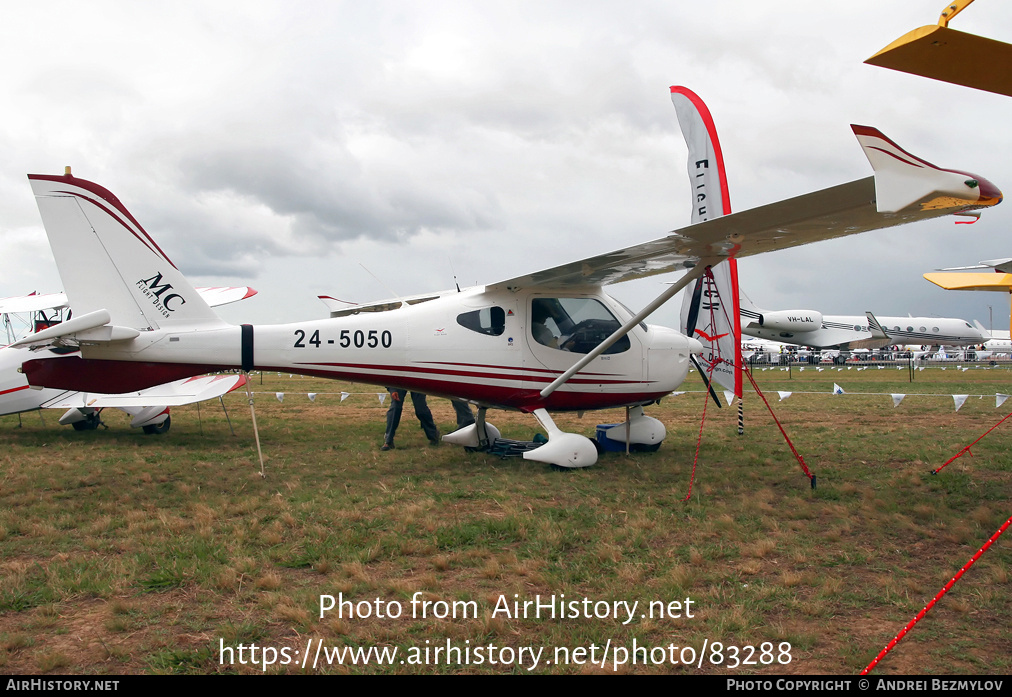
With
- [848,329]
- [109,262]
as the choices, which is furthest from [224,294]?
[848,329]

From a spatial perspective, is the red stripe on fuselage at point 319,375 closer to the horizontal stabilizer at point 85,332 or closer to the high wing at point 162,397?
the horizontal stabilizer at point 85,332

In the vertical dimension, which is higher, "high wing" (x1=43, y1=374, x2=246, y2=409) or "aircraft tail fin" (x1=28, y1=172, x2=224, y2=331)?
"aircraft tail fin" (x1=28, y1=172, x2=224, y2=331)

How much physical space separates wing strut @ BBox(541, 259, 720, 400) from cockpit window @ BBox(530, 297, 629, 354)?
221 millimetres

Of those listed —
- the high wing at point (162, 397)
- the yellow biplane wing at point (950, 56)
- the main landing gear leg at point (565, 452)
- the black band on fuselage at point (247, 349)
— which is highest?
the yellow biplane wing at point (950, 56)

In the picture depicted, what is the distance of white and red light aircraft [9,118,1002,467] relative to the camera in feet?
21.8

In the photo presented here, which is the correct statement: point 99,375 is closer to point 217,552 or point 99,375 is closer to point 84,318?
point 84,318

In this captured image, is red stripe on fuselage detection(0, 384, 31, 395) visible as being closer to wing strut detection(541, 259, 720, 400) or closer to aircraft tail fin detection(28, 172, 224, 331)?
aircraft tail fin detection(28, 172, 224, 331)

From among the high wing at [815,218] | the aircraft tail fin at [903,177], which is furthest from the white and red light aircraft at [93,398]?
the aircraft tail fin at [903,177]

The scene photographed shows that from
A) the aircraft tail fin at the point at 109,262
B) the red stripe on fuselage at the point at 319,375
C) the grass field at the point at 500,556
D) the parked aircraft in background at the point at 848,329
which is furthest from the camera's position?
the parked aircraft in background at the point at 848,329

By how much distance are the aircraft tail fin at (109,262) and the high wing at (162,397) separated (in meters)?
3.31

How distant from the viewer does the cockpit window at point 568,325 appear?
819 centimetres

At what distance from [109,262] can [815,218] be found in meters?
7.56

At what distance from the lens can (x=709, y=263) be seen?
680cm

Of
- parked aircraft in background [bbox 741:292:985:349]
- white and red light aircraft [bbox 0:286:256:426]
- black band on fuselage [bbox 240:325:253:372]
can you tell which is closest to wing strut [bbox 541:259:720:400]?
black band on fuselage [bbox 240:325:253:372]
